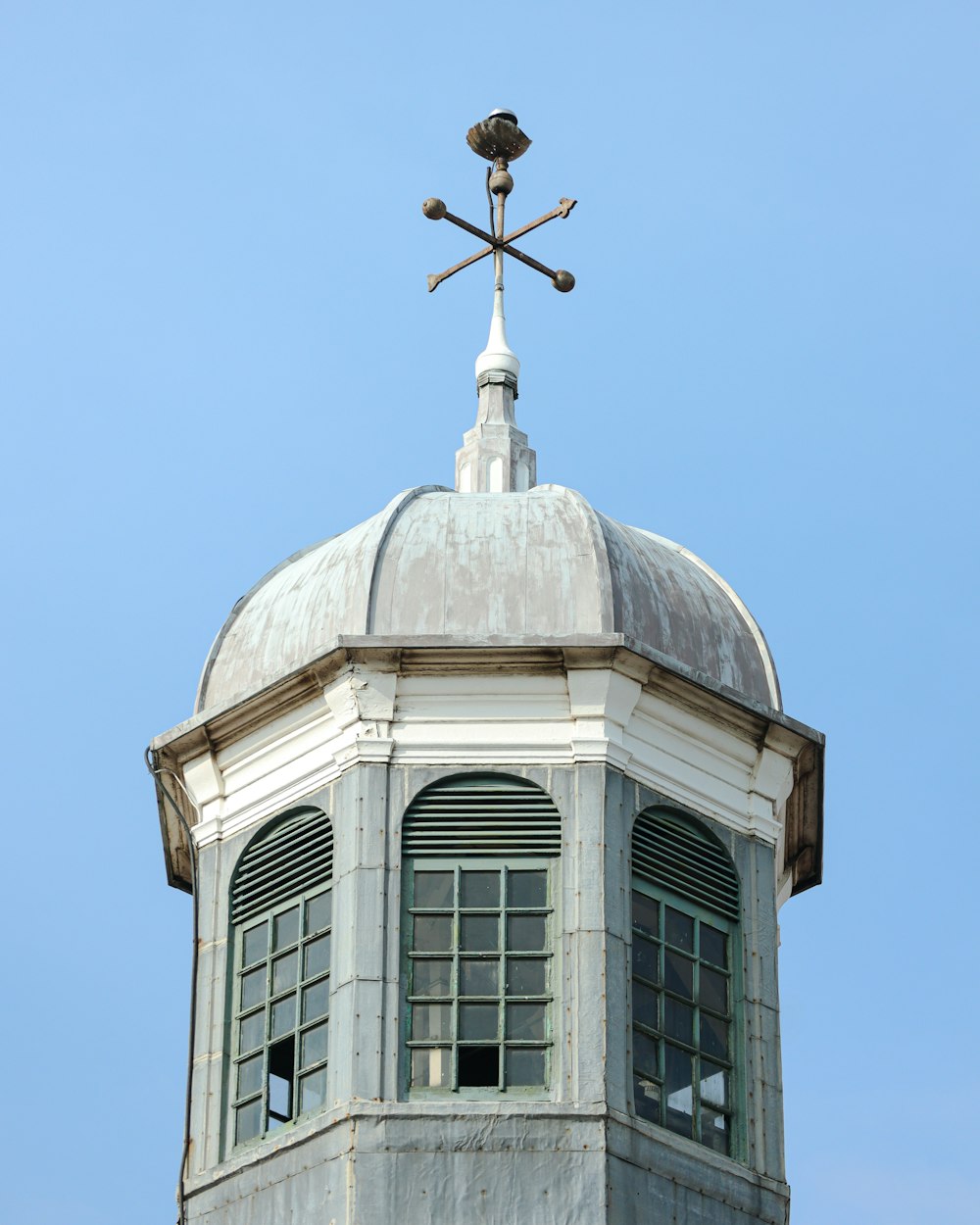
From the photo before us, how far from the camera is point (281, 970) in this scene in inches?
1148

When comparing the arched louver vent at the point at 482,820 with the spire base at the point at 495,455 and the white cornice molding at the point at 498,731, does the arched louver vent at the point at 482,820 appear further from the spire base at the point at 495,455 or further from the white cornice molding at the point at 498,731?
the spire base at the point at 495,455

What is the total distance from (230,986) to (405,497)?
14.4ft

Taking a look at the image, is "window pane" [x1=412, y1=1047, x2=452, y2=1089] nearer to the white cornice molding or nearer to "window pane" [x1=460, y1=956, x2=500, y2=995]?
"window pane" [x1=460, y1=956, x2=500, y2=995]

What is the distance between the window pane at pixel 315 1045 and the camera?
93.0ft

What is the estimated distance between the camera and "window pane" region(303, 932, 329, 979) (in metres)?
28.8

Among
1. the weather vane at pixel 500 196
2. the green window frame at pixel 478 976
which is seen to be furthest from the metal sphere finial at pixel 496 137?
the green window frame at pixel 478 976

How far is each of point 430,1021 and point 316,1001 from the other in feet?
3.39

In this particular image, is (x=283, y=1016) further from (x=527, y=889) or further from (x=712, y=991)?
(x=712, y=991)

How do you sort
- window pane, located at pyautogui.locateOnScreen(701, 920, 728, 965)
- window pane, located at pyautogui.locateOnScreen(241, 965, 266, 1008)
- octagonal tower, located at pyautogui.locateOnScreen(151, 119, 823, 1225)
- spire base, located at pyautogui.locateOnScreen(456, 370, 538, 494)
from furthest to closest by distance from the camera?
spire base, located at pyautogui.locateOnScreen(456, 370, 538, 494), window pane, located at pyautogui.locateOnScreen(701, 920, 728, 965), window pane, located at pyautogui.locateOnScreen(241, 965, 266, 1008), octagonal tower, located at pyautogui.locateOnScreen(151, 119, 823, 1225)

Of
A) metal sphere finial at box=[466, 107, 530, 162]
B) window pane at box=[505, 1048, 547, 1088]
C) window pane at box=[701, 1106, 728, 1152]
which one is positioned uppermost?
metal sphere finial at box=[466, 107, 530, 162]

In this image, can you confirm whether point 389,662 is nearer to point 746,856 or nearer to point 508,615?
point 508,615

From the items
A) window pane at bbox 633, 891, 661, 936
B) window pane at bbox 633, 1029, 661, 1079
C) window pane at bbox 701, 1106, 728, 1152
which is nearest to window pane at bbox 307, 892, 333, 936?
window pane at bbox 633, 891, 661, 936

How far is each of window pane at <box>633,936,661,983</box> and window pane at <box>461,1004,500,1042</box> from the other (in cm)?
119

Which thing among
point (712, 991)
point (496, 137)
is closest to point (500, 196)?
point (496, 137)
